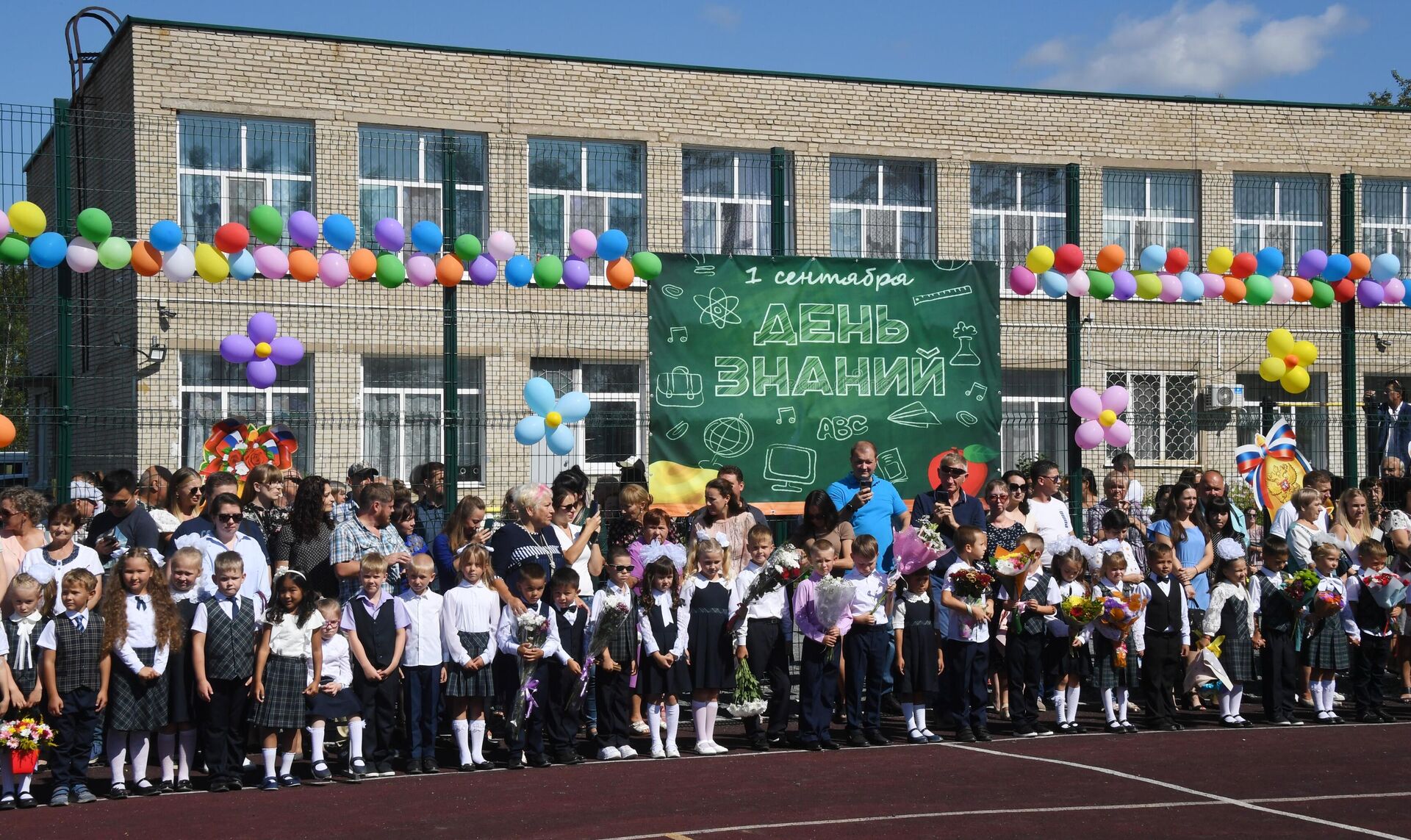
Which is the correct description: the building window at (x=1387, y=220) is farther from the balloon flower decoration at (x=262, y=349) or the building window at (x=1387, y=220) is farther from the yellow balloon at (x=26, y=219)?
the yellow balloon at (x=26, y=219)

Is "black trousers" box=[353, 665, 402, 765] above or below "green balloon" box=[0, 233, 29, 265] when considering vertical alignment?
below

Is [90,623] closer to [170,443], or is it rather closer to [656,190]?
[170,443]

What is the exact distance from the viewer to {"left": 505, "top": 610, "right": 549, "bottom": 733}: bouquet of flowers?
9359 mm

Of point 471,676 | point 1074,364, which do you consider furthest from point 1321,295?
point 471,676

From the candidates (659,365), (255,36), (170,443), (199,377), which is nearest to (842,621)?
(659,365)

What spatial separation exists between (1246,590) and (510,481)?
22.2 feet

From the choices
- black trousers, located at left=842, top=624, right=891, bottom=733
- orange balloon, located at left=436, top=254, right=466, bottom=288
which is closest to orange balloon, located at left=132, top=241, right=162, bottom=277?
orange balloon, located at left=436, top=254, right=466, bottom=288

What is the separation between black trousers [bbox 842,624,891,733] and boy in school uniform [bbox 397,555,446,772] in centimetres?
269

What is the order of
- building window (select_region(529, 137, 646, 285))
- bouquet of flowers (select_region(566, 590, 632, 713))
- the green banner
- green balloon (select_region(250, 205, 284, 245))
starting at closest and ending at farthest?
bouquet of flowers (select_region(566, 590, 632, 713)) → green balloon (select_region(250, 205, 284, 245)) → the green banner → building window (select_region(529, 137, 646, 285))

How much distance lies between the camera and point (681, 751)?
32.5 feet

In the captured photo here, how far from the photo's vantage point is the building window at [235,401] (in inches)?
522

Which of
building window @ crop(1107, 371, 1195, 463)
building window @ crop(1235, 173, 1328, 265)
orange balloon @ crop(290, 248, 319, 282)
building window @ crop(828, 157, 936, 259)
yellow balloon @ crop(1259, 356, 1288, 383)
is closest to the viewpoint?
orange balloon @ crop(290, 248, 319, 282)

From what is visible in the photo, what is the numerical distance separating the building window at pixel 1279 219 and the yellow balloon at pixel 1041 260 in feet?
40.8

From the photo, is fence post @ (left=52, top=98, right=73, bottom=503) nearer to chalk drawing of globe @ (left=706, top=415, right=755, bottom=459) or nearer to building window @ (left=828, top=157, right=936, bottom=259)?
chalk drawing of globe @ (left=706, top=415, right=755, bottom=459)
